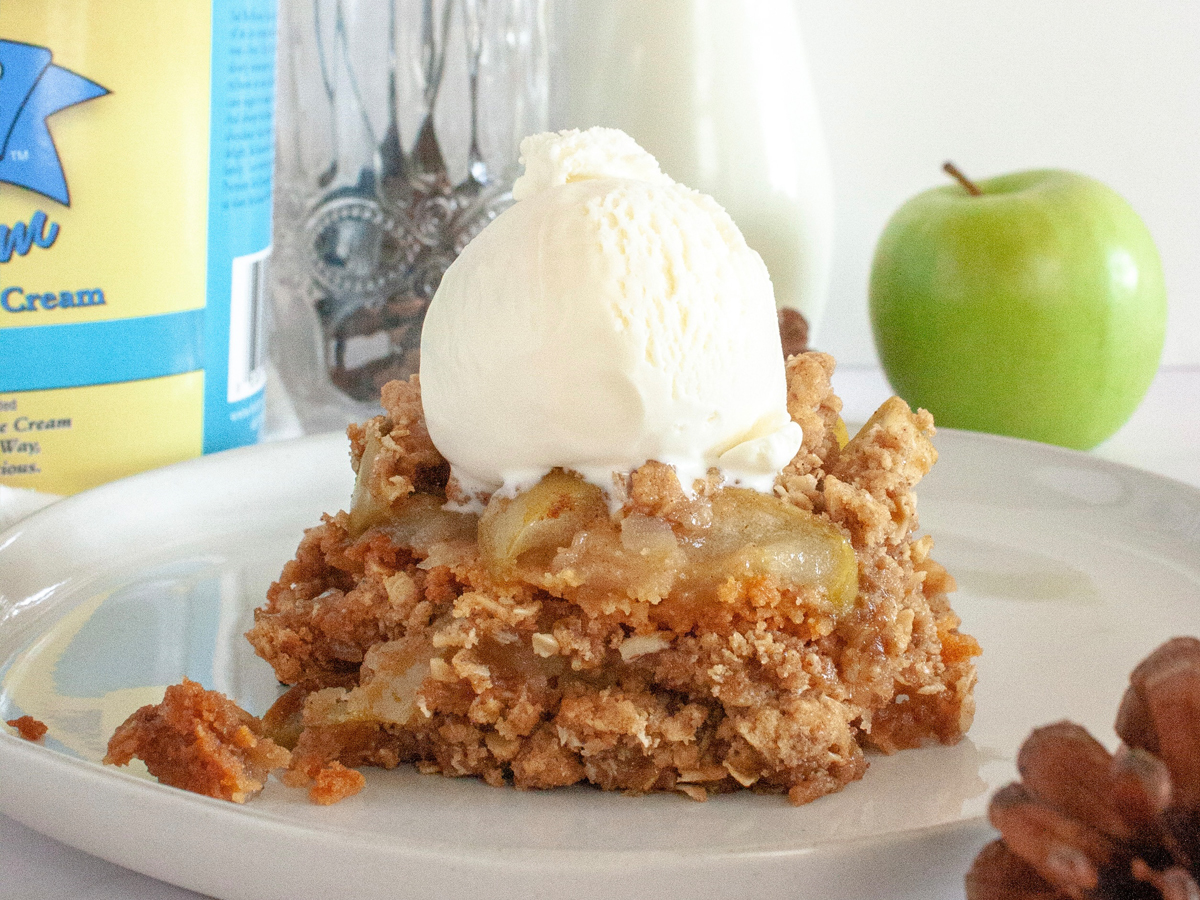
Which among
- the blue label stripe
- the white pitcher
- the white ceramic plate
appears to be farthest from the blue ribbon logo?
the white pitcher

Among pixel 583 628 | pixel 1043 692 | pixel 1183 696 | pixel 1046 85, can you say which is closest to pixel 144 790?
pixel 583 628

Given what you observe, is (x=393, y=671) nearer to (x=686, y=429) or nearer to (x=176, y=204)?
(x=686, y=429)

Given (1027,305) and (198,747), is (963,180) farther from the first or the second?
(198,747)

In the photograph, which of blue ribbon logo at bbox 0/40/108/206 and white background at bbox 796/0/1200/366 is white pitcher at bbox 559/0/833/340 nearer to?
white background at bbox 796/0/1200/366

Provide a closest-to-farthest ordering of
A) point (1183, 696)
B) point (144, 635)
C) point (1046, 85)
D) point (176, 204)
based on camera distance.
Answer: point (1183, 696)
point (144, 635)
point (176, 204)
point (1046, 85)

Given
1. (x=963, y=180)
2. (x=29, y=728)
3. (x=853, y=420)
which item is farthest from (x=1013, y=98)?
(x=29, y=728)

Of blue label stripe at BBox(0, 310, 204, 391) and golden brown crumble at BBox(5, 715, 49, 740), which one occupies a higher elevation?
blue label stripe at BBox(0, 310, 204, 391)
